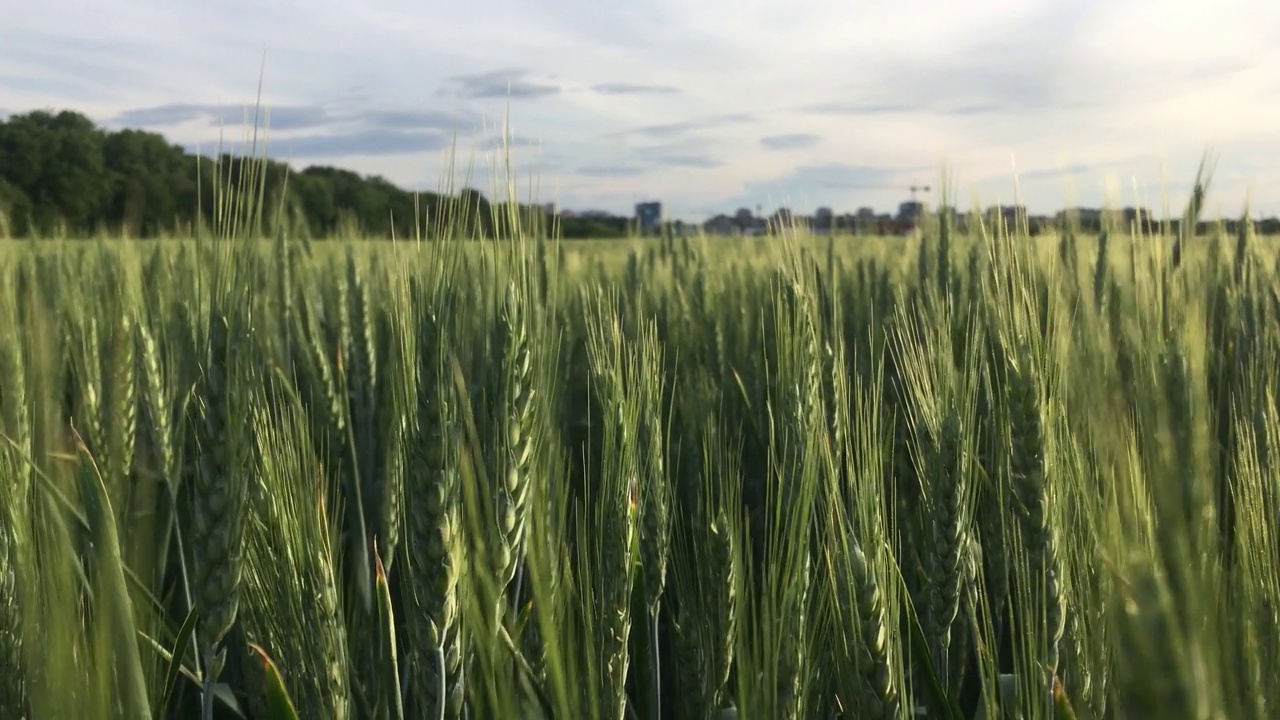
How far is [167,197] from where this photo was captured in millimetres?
9094

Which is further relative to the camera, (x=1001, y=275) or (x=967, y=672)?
(x=967, y=672)

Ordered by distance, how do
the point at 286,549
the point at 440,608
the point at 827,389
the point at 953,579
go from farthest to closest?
the point at 827,389, the point at 953,579, the point at 286,549, the point at 440,608

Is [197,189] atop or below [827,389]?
atop

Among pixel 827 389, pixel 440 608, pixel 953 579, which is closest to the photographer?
pixel 440 608

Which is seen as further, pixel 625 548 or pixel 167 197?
pixel 167 197

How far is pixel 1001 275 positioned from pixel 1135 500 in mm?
435

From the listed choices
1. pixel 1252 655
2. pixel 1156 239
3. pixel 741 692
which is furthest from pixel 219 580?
pixel 1156 239

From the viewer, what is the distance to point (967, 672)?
151cm

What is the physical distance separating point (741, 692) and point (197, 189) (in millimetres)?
835

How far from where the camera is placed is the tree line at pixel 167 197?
1089 millimetres

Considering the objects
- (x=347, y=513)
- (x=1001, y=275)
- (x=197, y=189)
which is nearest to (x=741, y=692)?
(x=1001, y=275)

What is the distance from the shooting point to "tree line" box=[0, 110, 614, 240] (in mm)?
1089

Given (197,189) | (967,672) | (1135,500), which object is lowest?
(967,672)

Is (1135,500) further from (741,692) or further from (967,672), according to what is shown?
(967,672)
